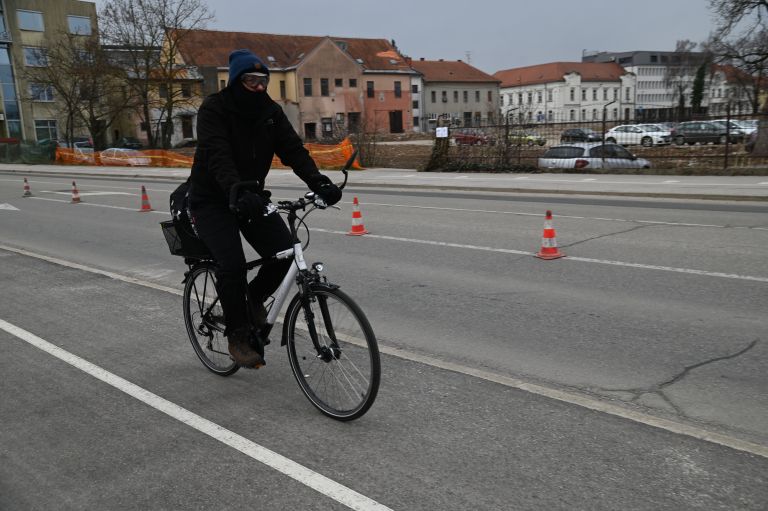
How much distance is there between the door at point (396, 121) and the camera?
81.8m

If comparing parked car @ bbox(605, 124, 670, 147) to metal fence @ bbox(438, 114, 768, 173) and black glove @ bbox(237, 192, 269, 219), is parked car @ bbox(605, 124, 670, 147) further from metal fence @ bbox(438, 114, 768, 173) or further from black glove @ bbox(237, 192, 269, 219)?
black glove @ bbox(237, 192, 269, 219)

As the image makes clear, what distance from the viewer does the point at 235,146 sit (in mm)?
4152

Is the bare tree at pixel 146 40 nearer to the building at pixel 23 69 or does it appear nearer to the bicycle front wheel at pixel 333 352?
the building at pixel 23 69

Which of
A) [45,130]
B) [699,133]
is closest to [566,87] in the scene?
[45,130]

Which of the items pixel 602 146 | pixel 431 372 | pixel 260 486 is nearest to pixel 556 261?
pixel 431 372

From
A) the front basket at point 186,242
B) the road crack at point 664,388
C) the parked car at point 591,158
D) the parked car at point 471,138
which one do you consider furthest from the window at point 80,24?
the road crack at point 664,388

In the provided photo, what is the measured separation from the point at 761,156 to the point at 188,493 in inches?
851

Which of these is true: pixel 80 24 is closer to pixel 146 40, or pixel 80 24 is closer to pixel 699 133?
pixel 146 40

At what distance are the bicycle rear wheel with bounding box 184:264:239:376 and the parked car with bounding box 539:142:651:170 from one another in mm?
19449

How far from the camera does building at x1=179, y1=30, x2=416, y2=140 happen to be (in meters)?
71.9

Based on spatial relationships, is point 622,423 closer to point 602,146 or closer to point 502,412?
point 502,412

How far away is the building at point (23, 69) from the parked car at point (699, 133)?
182ft

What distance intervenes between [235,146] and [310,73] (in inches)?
2820

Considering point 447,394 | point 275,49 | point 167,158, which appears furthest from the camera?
point 275,49
